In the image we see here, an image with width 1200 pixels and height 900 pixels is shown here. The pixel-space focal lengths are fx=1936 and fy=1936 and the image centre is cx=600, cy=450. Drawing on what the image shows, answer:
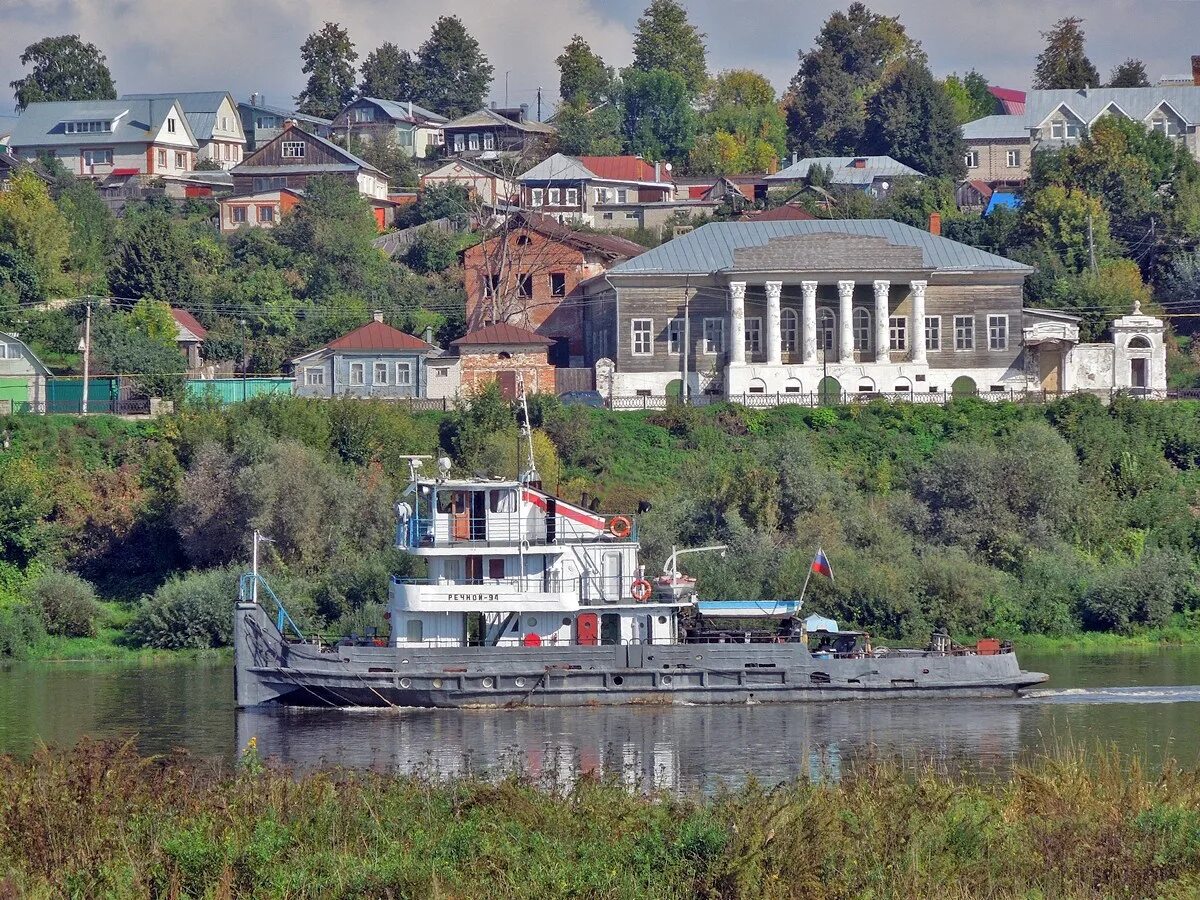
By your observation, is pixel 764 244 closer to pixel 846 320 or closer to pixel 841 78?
pixel 846 320

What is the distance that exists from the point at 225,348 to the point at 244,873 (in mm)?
58346

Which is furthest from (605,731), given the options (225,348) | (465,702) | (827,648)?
(225,348)

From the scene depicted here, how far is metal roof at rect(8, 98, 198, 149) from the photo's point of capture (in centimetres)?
11275

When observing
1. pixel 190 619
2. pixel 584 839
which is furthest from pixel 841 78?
pixel 584 839

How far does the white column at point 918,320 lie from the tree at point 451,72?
64.5 meters

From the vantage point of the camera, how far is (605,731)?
38.1 metres

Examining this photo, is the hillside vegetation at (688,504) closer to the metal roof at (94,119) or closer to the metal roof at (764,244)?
the metal roof at (764,244)

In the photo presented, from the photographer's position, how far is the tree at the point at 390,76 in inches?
5167

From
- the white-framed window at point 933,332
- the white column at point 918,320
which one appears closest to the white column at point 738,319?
the white column at point 918,320

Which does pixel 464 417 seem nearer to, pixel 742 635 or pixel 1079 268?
pixel 742 635

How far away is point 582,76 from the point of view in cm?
13012

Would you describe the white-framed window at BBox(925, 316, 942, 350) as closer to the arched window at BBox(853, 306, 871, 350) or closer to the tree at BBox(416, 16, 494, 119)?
the arched window at BBox(853, 306, 871, 350)

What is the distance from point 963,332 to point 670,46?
2568 inches

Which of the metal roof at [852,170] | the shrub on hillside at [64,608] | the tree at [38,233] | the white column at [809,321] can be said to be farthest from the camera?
the metal roof at [852,170]
